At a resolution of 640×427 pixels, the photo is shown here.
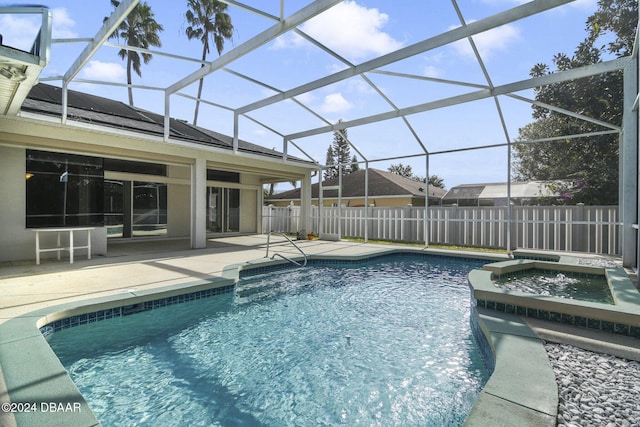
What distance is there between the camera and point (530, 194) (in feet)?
61.3

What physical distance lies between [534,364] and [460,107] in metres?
7.30

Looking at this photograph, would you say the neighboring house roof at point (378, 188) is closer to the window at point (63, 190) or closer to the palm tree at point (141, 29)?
the palm tree at point (141, 29)

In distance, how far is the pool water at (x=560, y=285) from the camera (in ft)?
15.2

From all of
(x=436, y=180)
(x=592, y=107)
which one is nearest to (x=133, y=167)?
(x=592, y=107)

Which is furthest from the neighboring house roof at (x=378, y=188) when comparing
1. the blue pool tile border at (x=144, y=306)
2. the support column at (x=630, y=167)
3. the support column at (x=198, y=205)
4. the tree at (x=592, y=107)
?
the blue pool tile border at (x=144, y=306)

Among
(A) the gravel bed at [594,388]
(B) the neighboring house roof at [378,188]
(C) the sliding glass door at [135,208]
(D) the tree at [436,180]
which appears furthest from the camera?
(D) the tree at [436,180]

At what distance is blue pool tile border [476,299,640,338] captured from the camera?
312 centimetres

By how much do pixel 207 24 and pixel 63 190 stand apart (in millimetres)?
16400

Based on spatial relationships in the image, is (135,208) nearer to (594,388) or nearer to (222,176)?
(222,176)

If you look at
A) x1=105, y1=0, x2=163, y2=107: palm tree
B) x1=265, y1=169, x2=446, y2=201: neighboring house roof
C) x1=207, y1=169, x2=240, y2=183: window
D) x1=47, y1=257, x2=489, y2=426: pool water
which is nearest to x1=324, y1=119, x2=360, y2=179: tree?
x1=265, y1=169, x2=446, y2=201: neighboring house roof

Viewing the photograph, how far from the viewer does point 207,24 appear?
19984mm

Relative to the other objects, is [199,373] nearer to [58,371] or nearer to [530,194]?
[58,371]

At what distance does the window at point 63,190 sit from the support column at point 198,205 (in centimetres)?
228

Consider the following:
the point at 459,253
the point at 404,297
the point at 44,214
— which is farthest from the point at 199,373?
the point at 459,253
